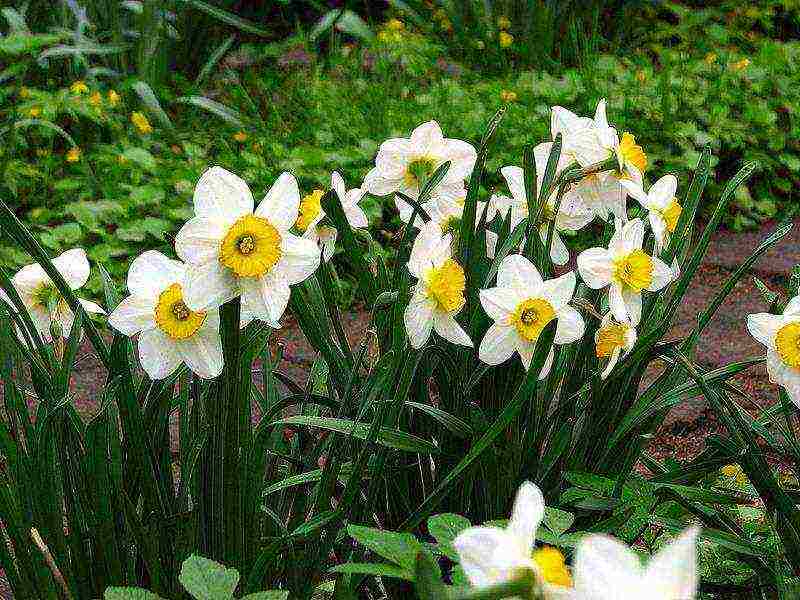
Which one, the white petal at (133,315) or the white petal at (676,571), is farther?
the white petal at (133,315)

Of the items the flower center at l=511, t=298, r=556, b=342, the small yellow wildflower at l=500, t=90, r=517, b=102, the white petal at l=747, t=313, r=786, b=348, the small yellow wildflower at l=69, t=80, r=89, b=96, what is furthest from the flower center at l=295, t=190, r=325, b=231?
the small yellow wildflower at l=69, t=80, r=89, b=96

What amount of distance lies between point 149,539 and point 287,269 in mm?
363

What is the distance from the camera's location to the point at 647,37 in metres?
5.06

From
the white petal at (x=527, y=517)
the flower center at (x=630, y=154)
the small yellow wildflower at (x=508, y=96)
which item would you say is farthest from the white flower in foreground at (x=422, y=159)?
the small yellow wildflower at (x=508, y=96)

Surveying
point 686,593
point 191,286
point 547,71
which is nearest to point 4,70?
point 547,71

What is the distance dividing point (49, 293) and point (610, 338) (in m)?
0.70

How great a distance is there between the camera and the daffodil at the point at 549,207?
1.34 meters

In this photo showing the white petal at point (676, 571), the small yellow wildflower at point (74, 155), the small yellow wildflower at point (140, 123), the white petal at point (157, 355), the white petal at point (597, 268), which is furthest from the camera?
the small yellow wildflower at point (140, 123)

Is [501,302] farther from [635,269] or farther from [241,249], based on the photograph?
[241,249]

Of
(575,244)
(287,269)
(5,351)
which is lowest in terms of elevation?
(575,244)

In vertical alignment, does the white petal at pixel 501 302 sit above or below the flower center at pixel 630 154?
below

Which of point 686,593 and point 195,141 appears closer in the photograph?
point 686,593

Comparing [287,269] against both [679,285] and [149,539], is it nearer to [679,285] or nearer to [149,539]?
[149,539]

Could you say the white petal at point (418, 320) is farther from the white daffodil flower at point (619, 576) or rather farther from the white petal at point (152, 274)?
the white daffodil flower at point (619, 576)
